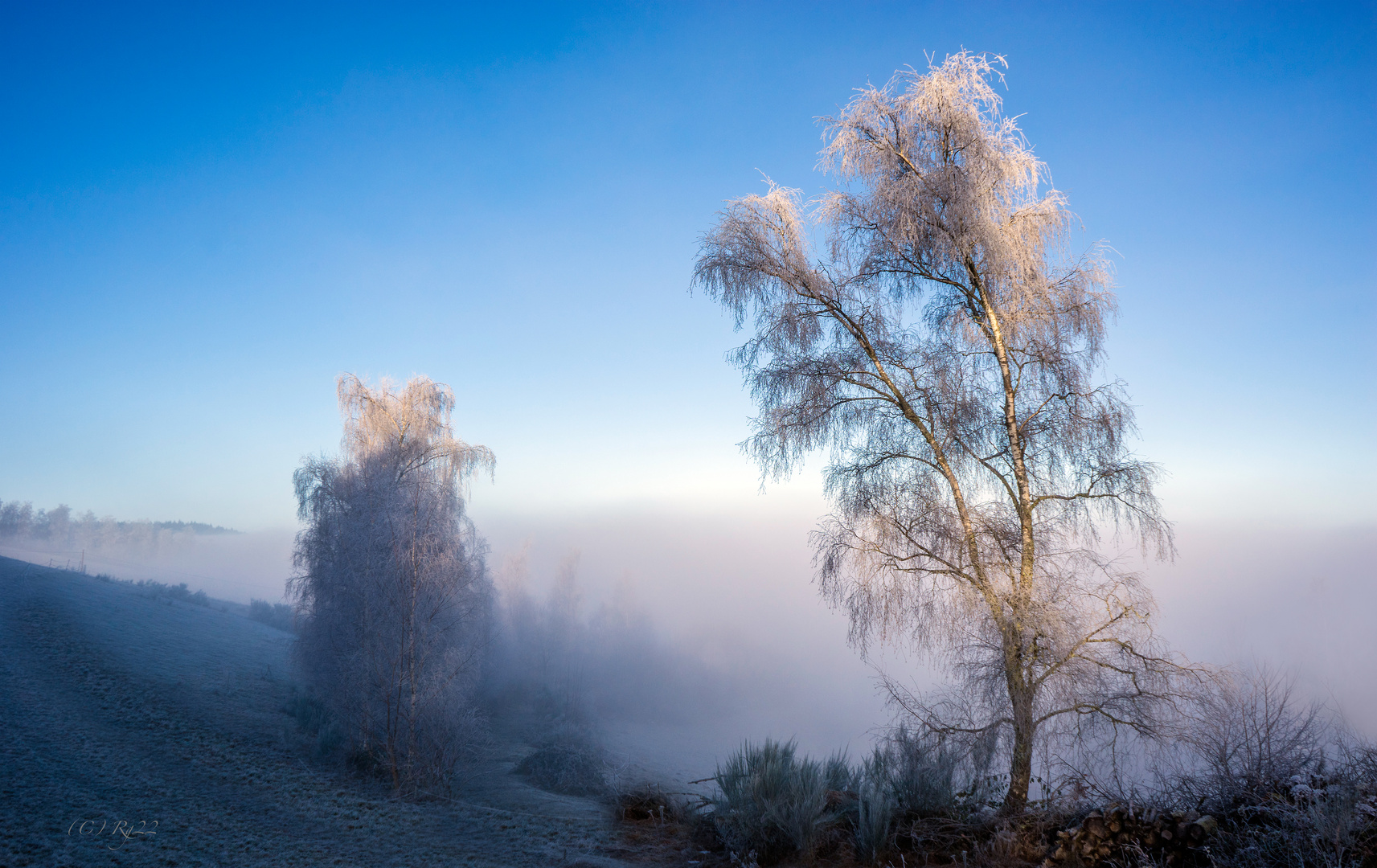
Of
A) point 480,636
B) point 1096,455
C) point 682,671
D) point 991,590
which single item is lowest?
point 682,671

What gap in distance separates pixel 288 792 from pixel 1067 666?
10.7m

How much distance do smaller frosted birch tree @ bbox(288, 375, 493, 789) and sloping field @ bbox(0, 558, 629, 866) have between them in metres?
0.93

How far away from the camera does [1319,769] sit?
4.86 m

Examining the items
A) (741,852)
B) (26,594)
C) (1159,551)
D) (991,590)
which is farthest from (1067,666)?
(26,594)

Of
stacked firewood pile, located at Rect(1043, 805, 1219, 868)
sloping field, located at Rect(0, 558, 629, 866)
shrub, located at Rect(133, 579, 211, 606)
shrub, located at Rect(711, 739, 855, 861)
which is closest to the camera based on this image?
stacked firewood pile, located at Rect(1043, 805, 1219, 868)

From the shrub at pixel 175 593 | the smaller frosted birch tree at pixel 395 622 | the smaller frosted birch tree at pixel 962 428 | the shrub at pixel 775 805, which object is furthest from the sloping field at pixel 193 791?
the shrub at pixel 175 593

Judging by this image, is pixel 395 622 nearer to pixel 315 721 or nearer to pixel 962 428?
pixel 315 721

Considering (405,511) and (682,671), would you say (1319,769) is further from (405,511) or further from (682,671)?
(682,671)

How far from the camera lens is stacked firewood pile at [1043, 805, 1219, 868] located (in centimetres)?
466
